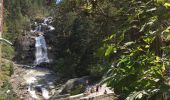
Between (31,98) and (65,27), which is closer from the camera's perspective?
(31,98)

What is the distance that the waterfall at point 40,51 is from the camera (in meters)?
54.0

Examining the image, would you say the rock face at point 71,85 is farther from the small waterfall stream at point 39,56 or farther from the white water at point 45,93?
the white water at point 45,93

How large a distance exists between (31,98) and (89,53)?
8.14 meters

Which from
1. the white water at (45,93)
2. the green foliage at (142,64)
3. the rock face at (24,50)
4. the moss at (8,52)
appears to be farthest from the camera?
the rock face at (24,50)

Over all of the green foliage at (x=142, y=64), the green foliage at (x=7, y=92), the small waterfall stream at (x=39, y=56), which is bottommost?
the green foliage at (x=142, y=64)

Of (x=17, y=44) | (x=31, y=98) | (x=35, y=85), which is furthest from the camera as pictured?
(x=17, y=44)

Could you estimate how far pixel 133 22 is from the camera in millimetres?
2689

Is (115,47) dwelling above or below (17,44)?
below

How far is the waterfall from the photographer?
54028 millimetres

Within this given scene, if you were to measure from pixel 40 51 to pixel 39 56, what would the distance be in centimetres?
92

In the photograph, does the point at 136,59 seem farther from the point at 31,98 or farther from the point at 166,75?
the point at 31,98

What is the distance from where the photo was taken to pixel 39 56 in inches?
2163

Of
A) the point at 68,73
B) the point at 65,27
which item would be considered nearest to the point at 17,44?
the point at 65,27

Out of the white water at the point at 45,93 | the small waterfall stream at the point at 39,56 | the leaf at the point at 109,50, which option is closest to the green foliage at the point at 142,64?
the leaf at the point at 109,50
